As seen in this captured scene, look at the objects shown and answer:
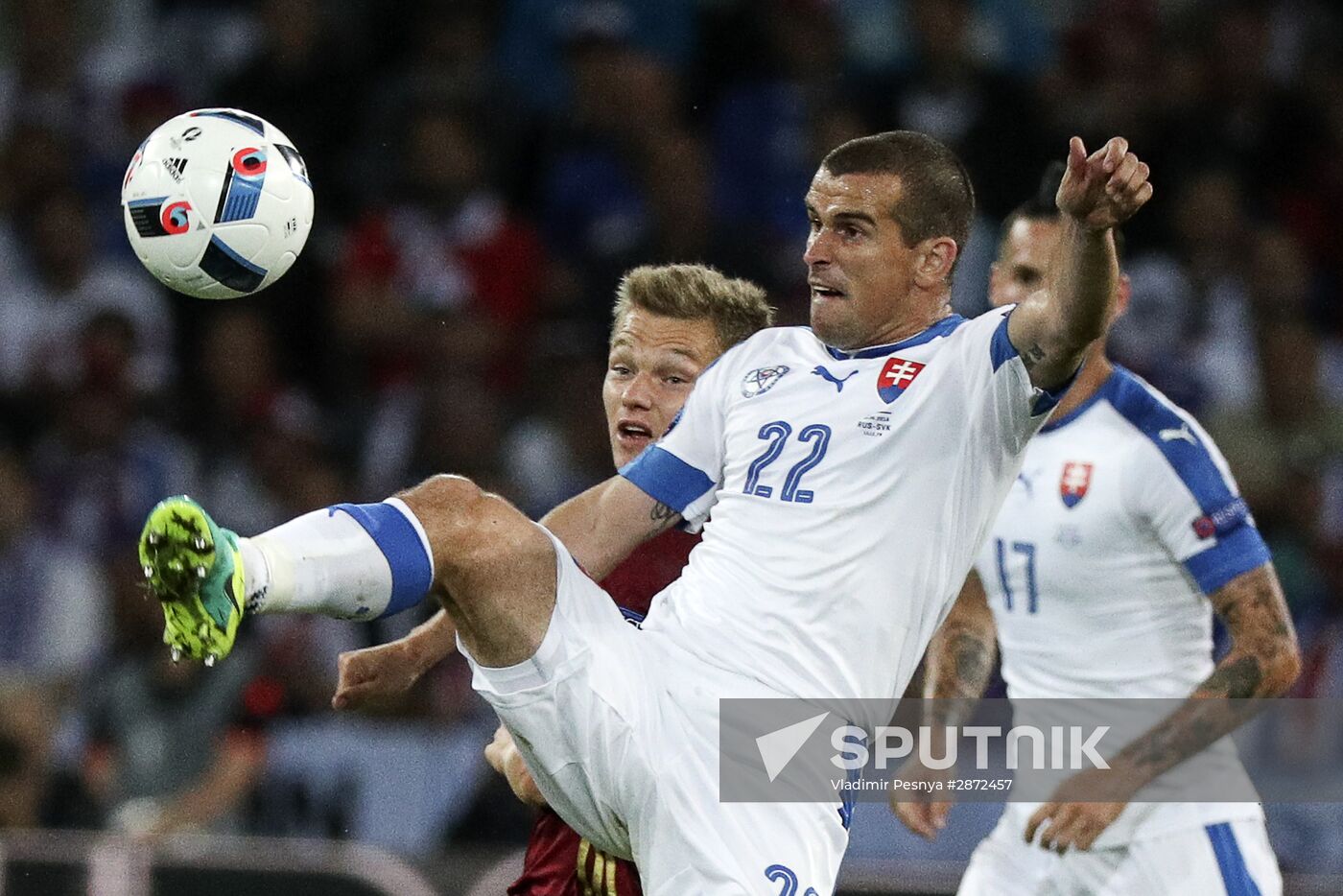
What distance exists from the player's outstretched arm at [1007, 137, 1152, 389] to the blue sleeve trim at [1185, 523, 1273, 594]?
47.6 inches

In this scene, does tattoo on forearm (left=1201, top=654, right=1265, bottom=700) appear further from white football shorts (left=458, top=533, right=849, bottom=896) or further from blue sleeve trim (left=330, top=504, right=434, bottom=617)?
blue sleeve trim (left=330, top=504, right=434, bottom=617)

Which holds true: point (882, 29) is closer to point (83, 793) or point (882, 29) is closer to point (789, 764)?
point (83, 793)

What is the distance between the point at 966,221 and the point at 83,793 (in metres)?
4.83

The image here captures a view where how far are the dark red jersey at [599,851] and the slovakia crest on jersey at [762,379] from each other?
1.87 feet

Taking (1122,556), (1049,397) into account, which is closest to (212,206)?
(1049,397)

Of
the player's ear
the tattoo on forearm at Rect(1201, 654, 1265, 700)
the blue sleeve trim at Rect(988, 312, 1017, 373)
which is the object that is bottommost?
the tattoo on forearm at Rect(1201, 654, 1265, 700)

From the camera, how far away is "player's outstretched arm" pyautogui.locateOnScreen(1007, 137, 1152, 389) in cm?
412

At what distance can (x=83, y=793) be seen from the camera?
26.6 feet

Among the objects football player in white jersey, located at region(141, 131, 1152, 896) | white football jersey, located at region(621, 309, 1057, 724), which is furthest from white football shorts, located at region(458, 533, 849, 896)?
white football jersey, located at region(621, 309, 1057, 724)

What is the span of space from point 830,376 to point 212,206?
1525 mm

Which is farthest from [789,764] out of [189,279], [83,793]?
[83,793]

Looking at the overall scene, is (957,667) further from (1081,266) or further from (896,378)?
(1081,266)

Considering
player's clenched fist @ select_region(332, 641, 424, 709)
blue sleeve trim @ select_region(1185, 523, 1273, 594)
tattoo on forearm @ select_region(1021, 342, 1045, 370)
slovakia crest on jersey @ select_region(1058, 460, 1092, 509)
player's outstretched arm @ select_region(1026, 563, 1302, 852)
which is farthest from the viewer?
slovakia crest on jersey @ select_region(1058, 460, 1092, 509)

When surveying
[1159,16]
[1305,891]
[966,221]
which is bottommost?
[1305,891]
